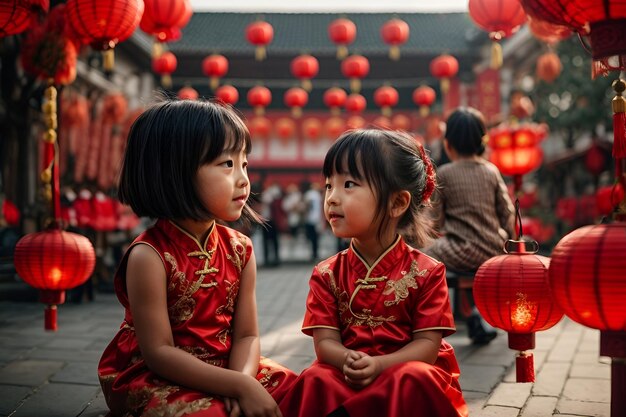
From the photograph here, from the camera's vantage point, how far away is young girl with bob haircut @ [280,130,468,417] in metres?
2.02

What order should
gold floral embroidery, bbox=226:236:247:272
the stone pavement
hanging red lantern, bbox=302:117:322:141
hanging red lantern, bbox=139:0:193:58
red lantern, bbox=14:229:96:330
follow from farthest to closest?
hanging red lantern, bbox=302:117:322:141, hanging red lantern, bbox=139:0:193:58, red lantern, bbox=14:229:96:330, the stone pavement, gold floral embroidery, bbox=226:236:247:272

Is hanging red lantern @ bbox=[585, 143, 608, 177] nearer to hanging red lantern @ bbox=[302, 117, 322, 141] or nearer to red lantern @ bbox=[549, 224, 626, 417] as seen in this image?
red lantern @ bbox=[549, 224, 626, 417]

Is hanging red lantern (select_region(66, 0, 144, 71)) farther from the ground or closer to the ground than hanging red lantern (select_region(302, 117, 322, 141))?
closer to the ground

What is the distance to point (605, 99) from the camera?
9992mm

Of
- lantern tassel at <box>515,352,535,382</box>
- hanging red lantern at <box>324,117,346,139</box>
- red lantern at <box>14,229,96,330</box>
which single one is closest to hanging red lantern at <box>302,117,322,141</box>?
hanging red lantern at <box>324,117,346,139</box>

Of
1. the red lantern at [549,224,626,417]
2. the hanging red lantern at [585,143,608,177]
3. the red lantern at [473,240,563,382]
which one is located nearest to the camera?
the red lantern at [549,224,626,417]

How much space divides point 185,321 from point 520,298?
1.33 m

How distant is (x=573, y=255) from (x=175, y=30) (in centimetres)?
445

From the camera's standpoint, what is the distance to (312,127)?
770 inches

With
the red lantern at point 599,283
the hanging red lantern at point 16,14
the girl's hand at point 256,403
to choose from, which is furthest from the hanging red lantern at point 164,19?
the red lantern at point 599,283

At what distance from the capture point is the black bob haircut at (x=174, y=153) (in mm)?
2117

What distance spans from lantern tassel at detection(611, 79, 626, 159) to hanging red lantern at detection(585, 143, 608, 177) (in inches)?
348

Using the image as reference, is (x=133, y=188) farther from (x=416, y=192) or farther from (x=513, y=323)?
(x=513, y=323)

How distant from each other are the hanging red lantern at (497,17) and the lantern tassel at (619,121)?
1526 mm
